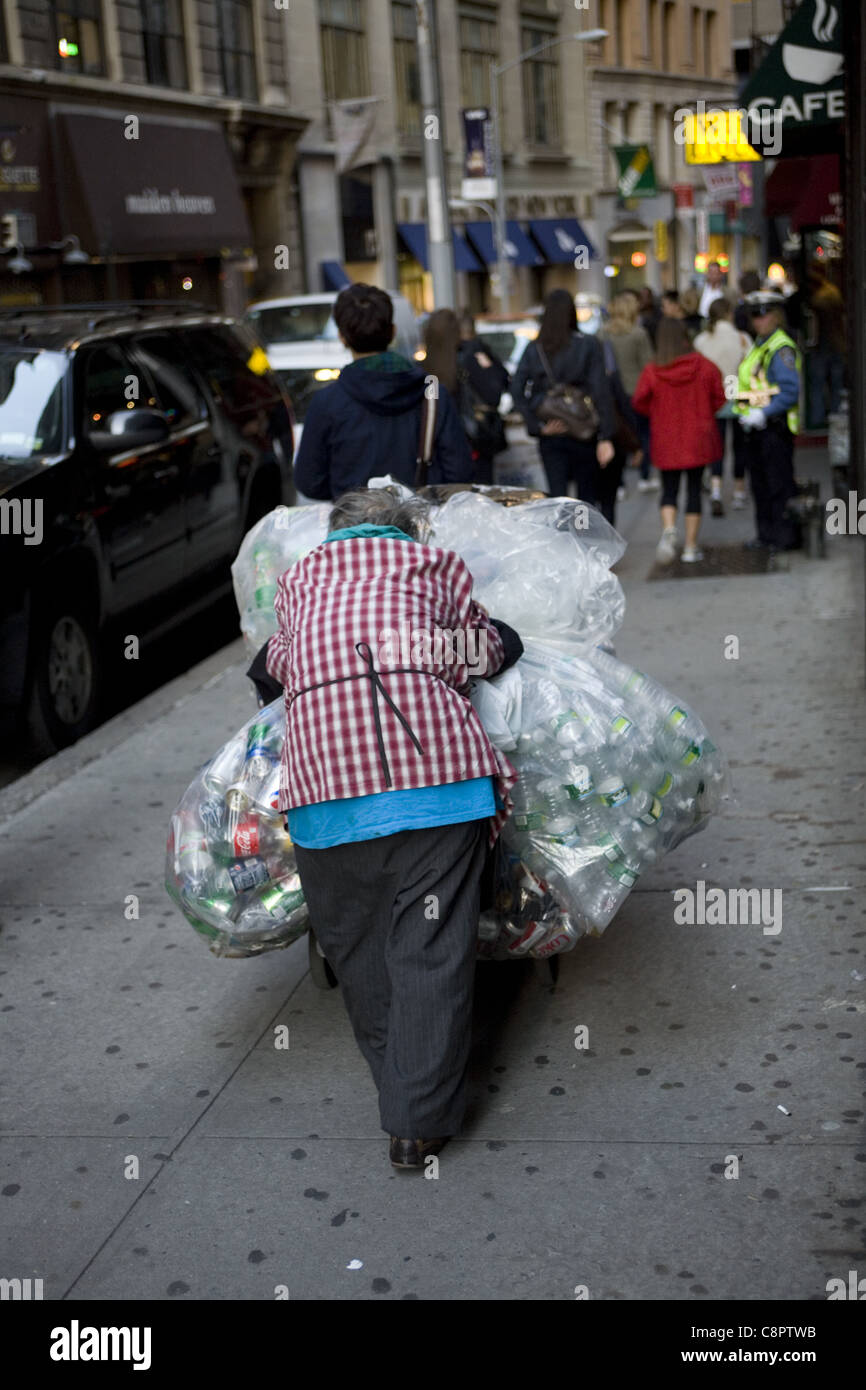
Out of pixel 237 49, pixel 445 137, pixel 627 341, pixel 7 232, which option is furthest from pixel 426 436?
pixel 445 137


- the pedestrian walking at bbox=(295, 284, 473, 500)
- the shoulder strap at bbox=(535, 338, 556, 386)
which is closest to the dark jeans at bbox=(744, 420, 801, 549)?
the shoulder strap at bbox=(535, 338, 556, 386)

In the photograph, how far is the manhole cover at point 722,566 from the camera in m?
10.3

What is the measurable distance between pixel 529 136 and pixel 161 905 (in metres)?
43.9

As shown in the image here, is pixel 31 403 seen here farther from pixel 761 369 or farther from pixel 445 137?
pixel 445 137

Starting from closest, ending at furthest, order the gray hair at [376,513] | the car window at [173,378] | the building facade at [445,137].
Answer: the gray hair at [376,513], the car window at [173,378], the building facade at [445,137]

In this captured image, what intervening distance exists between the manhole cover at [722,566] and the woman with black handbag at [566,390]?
908 mm

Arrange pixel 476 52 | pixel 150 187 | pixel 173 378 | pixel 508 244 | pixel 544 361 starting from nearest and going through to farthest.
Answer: pixel 173 378, pixel 544 361, pixel 150 187, pixel 508 244, pixel 476 52

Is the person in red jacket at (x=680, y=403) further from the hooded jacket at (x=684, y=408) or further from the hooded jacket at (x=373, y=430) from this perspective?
the hooded jacket at (x=373, y=430)

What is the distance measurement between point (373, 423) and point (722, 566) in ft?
16.0

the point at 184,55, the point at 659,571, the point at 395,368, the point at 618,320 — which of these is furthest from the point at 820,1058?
the point at 184,55

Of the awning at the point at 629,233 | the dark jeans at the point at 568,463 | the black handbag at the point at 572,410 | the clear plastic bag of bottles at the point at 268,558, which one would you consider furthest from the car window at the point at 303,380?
the awning at the point at 629,233

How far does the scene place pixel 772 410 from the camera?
33.3 feet

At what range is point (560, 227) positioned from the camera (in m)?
45.5
